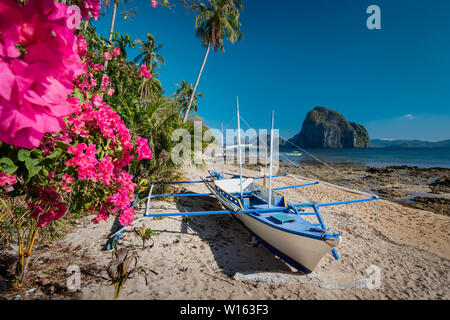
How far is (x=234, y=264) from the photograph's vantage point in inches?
174

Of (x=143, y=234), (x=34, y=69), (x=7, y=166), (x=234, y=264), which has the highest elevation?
(x=34, y=69)

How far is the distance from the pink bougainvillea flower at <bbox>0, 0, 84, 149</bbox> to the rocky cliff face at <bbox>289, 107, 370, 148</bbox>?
416 ft

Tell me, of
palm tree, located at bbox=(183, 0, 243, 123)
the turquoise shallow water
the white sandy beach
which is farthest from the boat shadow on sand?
the turquoise shallow water

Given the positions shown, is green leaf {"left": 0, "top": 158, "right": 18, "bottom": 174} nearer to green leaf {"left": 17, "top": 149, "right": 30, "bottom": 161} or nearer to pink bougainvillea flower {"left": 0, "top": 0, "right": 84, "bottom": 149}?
green leaf {"left": 17, "top": 149, "right": 30, "bottom": 161}

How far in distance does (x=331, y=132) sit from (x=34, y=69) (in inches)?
5060

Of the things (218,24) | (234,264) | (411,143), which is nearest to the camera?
(234,264)

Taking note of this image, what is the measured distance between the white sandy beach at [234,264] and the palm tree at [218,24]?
419 inches

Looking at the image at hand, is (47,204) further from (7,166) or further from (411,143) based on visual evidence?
(411,143)

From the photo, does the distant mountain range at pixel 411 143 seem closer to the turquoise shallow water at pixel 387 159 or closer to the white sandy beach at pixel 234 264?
the turquoise shallow water at pixel 387 159

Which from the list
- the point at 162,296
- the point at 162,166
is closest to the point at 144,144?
the point at 162,296

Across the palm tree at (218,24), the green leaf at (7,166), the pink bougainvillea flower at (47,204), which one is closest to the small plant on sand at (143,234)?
the pink bougainvillea flower at (47,204)

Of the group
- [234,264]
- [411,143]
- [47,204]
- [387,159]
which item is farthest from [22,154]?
[411,143]

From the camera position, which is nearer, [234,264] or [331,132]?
[234,264]

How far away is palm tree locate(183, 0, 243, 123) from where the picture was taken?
14781 mm
